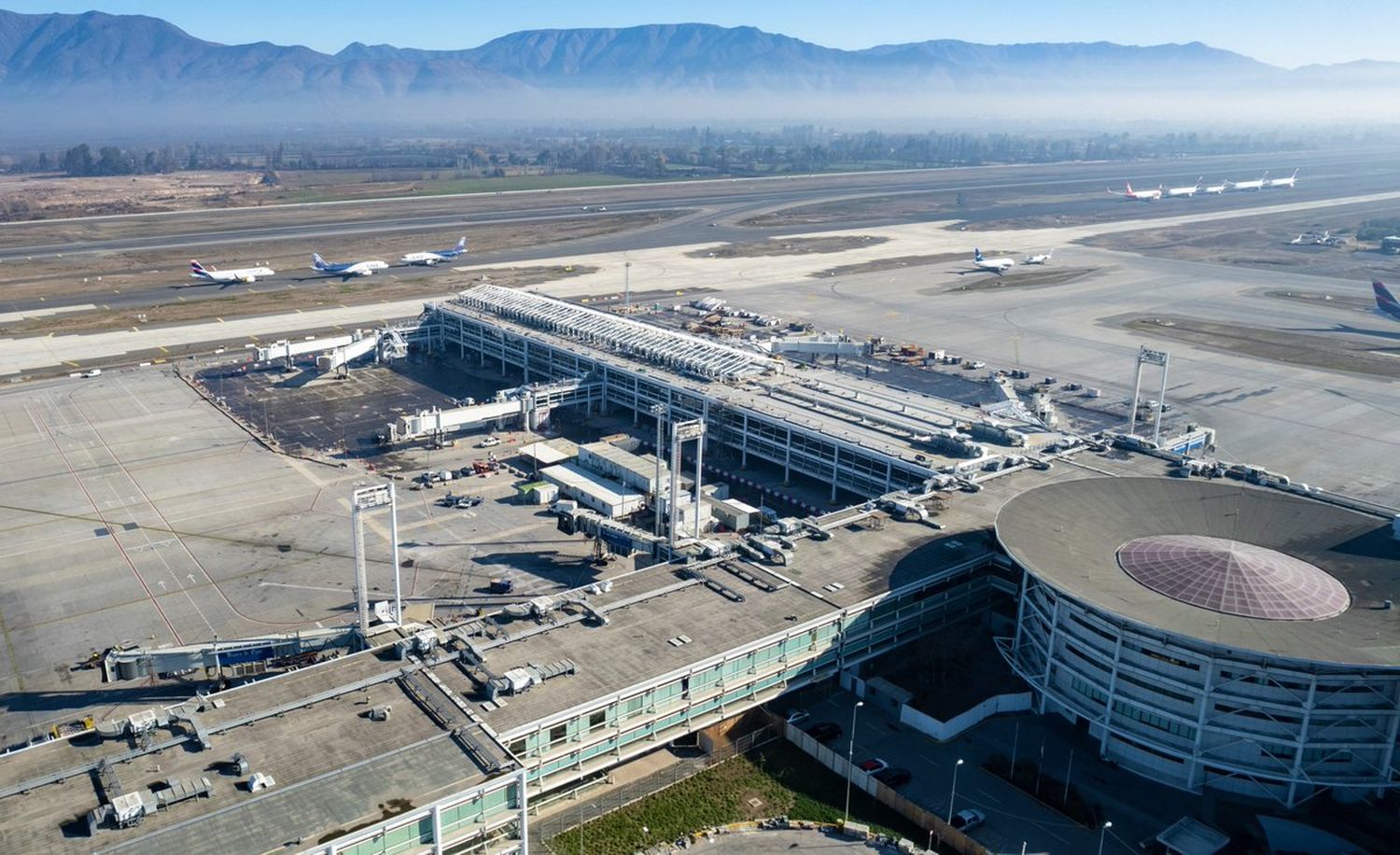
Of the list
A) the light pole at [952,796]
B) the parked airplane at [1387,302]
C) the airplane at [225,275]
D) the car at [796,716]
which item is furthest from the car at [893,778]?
the airplane at [225,275]

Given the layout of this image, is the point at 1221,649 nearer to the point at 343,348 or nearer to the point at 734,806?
the point at 734,806

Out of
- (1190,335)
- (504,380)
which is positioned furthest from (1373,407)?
(504,380)

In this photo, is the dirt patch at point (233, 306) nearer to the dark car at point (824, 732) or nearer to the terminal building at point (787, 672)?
the terminal building at point (787, 672)

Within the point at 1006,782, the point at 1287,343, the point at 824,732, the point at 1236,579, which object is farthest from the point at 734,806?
the point at 1287,343

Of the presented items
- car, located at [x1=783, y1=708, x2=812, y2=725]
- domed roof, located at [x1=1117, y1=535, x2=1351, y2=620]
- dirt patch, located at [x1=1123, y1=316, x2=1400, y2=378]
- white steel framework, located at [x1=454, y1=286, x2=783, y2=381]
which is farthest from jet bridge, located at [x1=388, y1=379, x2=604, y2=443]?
dirt patch, located at [x1=1123, y1=316, x2=1400, y2=378]

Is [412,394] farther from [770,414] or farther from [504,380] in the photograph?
[770,414]

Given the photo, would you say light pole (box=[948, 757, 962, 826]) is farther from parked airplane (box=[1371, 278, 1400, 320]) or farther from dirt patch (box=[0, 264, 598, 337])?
parked airplane (box=[1371, 278, 1400, 320])
